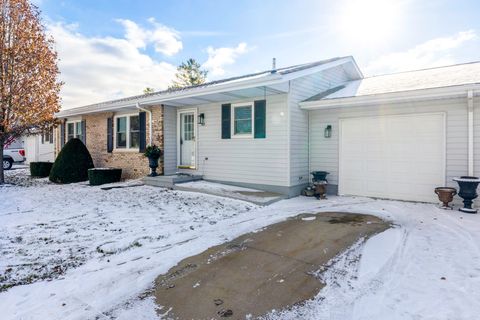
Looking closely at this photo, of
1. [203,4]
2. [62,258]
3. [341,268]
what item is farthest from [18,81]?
[341,268]

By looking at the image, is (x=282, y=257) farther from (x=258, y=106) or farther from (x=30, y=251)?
(x=258, y=106)

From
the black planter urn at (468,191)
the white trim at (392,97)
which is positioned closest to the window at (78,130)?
the white trim at (392,97)

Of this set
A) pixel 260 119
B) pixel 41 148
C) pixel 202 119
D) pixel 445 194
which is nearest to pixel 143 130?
pixel 202 119

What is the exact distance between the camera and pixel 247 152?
8.86 meters

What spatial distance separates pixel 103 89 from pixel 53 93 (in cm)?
779

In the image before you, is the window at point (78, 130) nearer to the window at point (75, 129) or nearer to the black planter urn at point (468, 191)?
the window at point (75, 129)

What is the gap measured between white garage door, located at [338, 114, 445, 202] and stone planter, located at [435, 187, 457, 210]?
491 millimetres

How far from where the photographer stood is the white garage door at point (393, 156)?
7.14 m

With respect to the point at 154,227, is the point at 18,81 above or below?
above

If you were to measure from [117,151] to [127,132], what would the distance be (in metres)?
0.91

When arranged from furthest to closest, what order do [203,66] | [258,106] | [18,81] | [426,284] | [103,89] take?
[203,66] < [103,89] < [18,81] < [258,106] < [426,284]

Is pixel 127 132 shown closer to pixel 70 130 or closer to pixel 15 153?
pixel 70 130

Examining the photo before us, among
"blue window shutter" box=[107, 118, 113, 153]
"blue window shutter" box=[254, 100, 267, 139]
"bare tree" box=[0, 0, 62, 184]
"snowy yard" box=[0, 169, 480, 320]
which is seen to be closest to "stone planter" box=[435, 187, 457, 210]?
"snowy yard" box=[0, 169, 480, 320]

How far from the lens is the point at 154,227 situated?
17.3ft
